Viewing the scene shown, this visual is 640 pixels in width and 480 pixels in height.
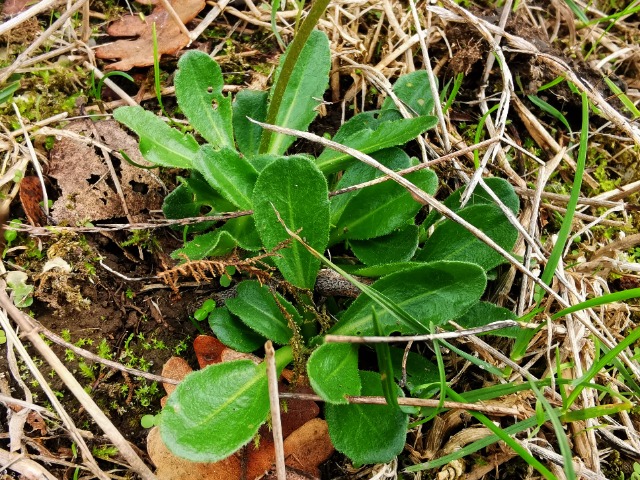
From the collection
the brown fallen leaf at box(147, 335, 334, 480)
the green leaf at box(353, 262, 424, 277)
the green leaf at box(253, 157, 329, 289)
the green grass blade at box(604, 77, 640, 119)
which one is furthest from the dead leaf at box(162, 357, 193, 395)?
the green grass blade at box(604, 77, 640, 119)

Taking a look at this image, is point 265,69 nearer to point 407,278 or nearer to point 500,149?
point 500,149

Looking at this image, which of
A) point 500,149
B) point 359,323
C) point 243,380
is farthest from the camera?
point 500,149

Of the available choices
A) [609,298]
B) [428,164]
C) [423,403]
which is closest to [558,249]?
[609,298]

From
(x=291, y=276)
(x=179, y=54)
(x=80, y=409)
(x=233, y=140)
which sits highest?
(x=179, y=54)

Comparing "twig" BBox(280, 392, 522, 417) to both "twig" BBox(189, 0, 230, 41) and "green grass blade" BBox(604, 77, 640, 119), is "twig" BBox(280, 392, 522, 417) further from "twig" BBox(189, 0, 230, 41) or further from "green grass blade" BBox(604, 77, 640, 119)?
"twig" BBox(189, 0, 230, 41)

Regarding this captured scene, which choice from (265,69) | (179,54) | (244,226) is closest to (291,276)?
(244,226)

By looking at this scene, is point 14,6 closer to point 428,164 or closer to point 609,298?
point 428,164
